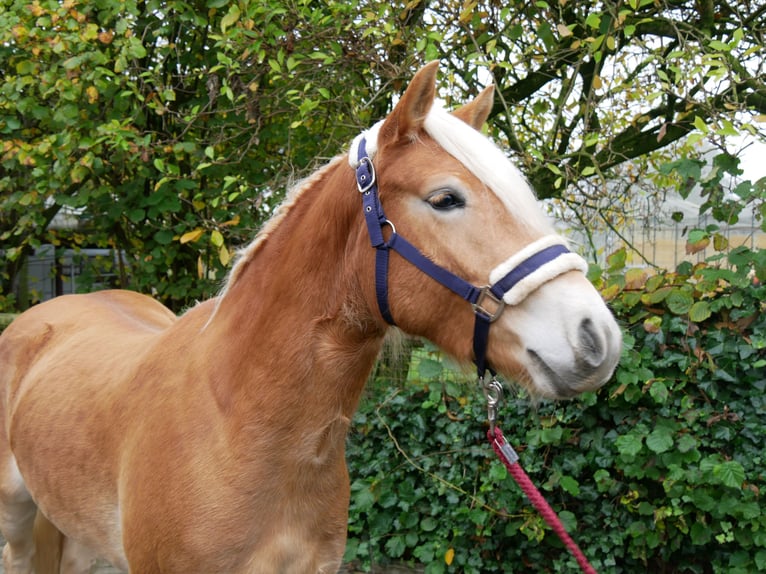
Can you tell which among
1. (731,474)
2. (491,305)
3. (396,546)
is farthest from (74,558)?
(731,474)

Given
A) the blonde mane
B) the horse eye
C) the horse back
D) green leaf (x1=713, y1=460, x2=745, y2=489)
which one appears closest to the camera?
the horse eye

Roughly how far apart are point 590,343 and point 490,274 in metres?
0.29

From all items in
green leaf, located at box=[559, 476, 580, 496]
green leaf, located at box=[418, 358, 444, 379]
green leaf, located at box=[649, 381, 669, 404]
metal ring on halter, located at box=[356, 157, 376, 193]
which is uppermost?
metal ring on halter, located at box=[356, 157, 376, 193]

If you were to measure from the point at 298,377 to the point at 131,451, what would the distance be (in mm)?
693

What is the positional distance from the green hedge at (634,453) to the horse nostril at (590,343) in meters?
1.51

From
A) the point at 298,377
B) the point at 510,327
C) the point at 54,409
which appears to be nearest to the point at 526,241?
the point at 510,327

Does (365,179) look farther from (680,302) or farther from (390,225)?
(680,302)

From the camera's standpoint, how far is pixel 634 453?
3576mm

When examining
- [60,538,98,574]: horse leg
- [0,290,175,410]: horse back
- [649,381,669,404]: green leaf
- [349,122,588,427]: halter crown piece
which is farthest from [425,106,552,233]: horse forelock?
[60,538,98,574]: horse leg

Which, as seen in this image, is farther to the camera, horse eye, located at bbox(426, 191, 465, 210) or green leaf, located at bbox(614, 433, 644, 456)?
green leaf, located at bbox(614, 433, 644, 456)

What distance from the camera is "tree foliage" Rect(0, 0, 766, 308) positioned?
13.8 feet

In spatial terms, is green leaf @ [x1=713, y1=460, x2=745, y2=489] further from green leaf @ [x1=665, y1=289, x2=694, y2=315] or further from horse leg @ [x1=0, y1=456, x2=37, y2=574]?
horse leg @ [x1=0, y1=456, x2=37, y2=574]

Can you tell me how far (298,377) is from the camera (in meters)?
2.13

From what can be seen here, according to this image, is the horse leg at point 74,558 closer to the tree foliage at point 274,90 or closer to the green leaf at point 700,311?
the tree foliage at point 274,90
